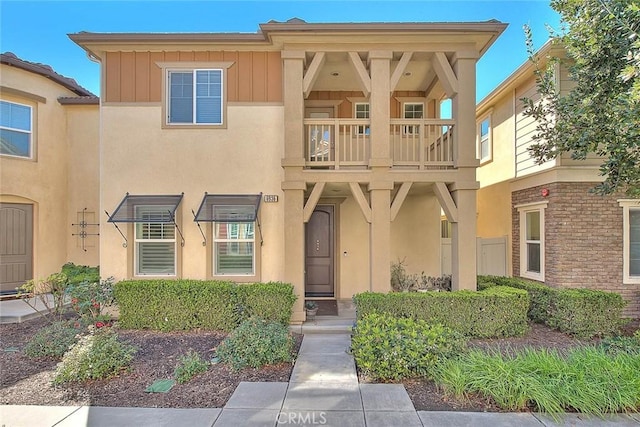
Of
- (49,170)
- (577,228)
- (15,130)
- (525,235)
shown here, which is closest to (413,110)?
(525,235)

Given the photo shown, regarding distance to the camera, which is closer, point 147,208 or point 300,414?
point 300,414

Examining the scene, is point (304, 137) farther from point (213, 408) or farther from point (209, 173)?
point (213, 408)

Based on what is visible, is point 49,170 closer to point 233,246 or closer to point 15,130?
point 15,130

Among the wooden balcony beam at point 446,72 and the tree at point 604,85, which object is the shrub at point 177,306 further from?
the tree at point 604,85

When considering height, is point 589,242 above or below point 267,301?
above

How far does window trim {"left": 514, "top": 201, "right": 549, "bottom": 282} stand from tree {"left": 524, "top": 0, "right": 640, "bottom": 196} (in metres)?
2.31

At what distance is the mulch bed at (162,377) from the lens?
4008mm

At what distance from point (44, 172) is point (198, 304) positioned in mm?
7086

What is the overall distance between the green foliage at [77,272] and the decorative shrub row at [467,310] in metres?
7.25

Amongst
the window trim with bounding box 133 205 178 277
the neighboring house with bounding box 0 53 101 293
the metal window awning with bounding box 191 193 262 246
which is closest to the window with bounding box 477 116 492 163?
the metal window awning with bounding box 191 193 262 246

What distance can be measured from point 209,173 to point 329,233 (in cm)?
364

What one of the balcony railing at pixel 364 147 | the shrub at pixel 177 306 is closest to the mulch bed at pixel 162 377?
the shrub at pixel 177 306

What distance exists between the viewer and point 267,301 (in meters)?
6.59

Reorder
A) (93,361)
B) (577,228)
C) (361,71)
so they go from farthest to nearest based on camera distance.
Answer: (577,228) → (361,71) → (93,361)
